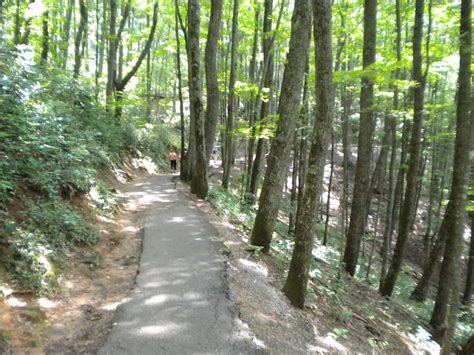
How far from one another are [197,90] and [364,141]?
17.6 ft

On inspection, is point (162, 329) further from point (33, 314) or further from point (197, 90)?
point (197, 90)

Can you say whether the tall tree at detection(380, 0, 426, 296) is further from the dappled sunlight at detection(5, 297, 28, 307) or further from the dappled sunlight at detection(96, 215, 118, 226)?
the dappled sunlight at detection(5, 297, 28, 307)

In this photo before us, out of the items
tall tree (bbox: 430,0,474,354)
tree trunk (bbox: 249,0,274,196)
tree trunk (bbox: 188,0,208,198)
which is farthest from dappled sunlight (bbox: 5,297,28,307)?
tree trunk (bbox: 249,0,274,196)

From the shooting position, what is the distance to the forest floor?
4645mm

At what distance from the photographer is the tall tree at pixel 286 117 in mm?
7070

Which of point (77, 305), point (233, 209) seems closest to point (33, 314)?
point (77, 305)

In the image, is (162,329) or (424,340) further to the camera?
(424,340)

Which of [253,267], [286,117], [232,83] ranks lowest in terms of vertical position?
[253,267]

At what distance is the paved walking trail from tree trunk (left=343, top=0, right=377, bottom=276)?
15.4 ft

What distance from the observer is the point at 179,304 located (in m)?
5.42

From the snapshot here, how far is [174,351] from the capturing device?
169 inches

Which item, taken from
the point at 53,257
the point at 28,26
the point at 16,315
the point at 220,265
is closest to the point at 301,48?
the point at 220,265

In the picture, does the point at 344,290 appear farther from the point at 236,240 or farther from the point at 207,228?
the point at 207,228

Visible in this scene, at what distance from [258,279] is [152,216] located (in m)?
4.28
